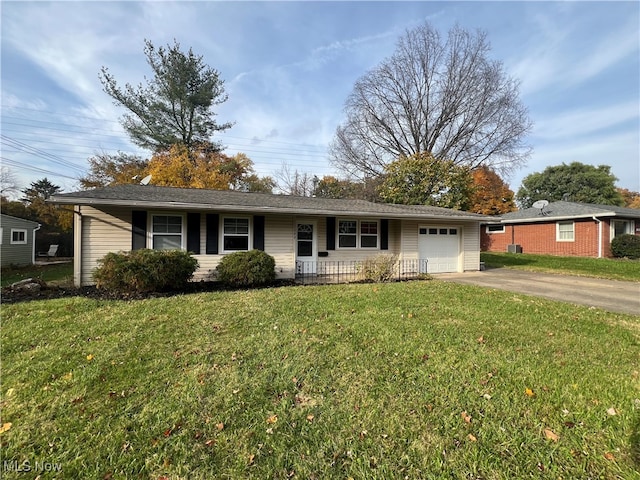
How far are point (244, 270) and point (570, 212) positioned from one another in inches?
771

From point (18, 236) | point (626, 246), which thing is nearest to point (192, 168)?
point (18, 236)

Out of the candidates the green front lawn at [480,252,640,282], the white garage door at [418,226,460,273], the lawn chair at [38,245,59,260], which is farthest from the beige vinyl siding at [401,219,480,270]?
the lawn chair at [38,245,59,260]

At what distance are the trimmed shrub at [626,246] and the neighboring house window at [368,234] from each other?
1451 cm

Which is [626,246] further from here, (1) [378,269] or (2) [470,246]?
(1) [378,269]

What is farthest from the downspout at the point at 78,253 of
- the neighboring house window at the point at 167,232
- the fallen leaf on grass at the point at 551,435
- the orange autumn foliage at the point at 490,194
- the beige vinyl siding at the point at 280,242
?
the orange autumn foliage at the point at 490,194

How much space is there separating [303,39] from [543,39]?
8.56m

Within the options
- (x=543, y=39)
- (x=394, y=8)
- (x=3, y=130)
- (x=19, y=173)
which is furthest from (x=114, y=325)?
(x=19, y=173)

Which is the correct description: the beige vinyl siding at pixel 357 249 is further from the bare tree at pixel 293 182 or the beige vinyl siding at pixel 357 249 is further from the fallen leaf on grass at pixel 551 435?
the bare tree at pixel 293 182

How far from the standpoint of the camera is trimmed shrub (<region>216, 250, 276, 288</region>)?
8.09m

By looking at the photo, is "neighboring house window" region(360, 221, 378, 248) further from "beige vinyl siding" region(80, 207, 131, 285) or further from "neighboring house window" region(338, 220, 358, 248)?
"beige vinyl siding" region(80, 207, 131, 285)

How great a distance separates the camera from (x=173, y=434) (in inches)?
95.8

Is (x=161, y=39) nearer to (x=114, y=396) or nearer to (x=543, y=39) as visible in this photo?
(x=543, y=39)

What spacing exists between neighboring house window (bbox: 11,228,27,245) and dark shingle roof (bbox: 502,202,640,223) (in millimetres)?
27721

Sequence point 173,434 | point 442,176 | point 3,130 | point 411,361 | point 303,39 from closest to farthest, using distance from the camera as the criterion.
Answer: point 173,434
point 411,361
point 303,39
point 3,130
point 442,176
